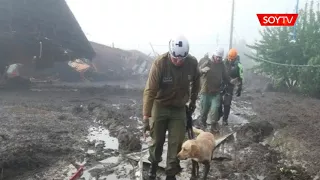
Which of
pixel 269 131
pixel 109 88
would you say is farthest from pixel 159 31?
pixel 269 131

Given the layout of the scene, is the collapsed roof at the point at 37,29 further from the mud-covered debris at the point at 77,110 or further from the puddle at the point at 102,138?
the puddle at the point at 102,138

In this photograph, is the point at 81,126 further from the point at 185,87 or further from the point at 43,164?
the point at 185,87

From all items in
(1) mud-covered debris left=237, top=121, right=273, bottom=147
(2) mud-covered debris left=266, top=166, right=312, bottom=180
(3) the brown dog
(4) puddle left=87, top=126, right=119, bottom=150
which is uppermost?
(3) the brown dog

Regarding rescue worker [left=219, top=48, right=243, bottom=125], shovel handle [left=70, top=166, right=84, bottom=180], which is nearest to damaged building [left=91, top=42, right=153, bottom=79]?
rescue worker [left=219, top=48, right=243, bottom=125]

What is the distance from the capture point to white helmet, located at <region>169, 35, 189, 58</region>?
441 cm

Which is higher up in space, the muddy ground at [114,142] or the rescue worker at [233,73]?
the rescue worker at [233,73]

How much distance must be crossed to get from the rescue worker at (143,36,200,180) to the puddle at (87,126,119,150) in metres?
2.18

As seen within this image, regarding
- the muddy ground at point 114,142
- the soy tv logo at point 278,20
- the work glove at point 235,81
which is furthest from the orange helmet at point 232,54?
the soy tv logo at point 278,20

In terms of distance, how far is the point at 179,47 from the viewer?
173 inches

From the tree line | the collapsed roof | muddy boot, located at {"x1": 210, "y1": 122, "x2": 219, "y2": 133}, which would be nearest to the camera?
muddy boot, located at {"x1": 210, "y1": 122, "x2": 219, "y2": 133}

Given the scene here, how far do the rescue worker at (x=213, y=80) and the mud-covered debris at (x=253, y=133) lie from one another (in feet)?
2.40

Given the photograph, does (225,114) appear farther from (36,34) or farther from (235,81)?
(36,34)

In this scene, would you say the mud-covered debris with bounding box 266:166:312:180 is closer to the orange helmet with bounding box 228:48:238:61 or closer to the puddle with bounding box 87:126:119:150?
the puddle with bounding box 87:126:119:150

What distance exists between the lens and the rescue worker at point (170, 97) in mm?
4496
